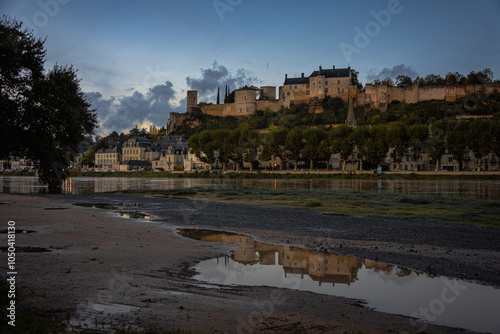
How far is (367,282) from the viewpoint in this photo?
8047mm

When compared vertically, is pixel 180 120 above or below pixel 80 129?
above

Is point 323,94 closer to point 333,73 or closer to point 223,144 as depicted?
point 333,73

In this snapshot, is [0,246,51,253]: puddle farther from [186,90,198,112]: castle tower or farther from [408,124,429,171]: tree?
[186,90,198,112]: castle tower

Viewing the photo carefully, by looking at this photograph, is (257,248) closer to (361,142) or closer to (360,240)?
(360,240)

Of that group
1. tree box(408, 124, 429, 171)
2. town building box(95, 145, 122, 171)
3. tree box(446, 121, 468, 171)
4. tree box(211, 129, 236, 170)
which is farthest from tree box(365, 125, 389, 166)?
town building box(95, 145, 122, 171)

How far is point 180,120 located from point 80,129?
135014mm

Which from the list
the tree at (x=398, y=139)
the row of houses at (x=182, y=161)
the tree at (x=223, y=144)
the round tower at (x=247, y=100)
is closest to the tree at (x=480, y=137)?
the row of houses at (x=182, y=161)

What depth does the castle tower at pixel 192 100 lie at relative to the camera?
170750 mm

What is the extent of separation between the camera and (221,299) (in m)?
6.58

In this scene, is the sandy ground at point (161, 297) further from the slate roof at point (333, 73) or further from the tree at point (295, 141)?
the slate roof at point (333, 73)

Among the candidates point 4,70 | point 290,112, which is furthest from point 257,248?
point 290,112

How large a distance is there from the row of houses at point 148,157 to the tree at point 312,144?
115ft

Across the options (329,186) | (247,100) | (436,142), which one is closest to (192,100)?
(247,100)

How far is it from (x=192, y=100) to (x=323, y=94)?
196ft
